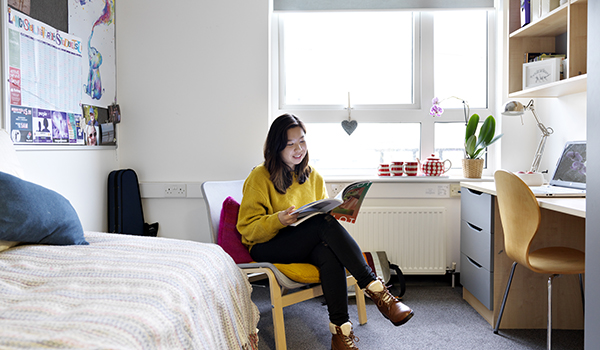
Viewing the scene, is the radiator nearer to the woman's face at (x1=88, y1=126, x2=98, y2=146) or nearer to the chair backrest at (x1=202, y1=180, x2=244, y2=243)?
the chair backrest at (x1=202, y1=180, x2=244, y2=243)

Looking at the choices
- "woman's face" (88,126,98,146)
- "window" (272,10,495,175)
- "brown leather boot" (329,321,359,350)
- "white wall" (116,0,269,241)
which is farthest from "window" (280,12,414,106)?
"brown leather boot" (329,321,359,350)

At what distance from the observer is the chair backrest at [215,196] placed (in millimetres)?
1973

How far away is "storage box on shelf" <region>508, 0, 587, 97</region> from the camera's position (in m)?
1.84

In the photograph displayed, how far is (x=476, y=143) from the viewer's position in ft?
8.47

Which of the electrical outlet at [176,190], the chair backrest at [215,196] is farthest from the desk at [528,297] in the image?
Result: the electrical outlet at [176,190]

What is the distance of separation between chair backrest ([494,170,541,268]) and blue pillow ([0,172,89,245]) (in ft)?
5.50

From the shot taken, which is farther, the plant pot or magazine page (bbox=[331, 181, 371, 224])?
the plant pot

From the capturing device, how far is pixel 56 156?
1.99m

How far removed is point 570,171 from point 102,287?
220 cm

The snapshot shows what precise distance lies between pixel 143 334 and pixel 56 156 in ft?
4.88

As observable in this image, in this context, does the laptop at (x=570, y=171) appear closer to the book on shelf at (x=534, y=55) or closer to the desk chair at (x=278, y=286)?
the book on shelf at (x=534, y=55)

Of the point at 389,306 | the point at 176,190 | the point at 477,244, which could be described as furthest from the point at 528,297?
the point at 176,190

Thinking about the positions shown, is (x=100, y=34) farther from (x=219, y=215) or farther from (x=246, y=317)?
(x=246, y=317)

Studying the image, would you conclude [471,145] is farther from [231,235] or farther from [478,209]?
[231,235]
